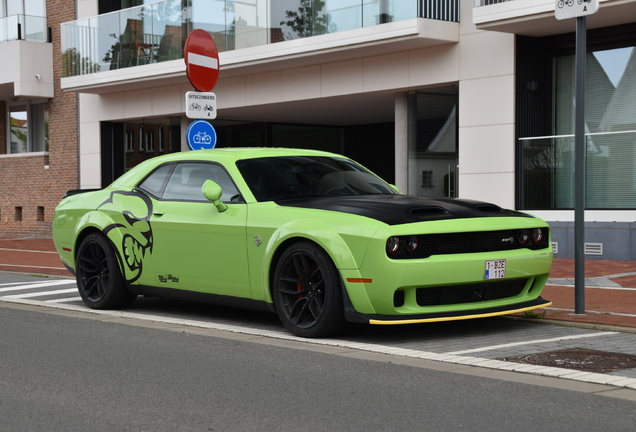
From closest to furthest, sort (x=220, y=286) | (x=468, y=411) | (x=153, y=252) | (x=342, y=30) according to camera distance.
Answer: (x=468, y=411), (x=220, y=286), (x=153, y=252), (x=342, y=30)

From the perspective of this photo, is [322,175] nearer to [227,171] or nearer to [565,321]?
[227,171]

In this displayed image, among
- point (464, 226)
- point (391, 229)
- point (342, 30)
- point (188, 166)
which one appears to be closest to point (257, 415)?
point (391, 229)

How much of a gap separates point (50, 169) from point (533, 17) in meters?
15.3

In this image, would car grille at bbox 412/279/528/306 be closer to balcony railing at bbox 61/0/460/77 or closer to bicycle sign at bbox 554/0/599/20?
bicycle sign at bbox 554/0/599/20

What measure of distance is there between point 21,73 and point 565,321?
766 inches

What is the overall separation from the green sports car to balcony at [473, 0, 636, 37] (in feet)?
20.8

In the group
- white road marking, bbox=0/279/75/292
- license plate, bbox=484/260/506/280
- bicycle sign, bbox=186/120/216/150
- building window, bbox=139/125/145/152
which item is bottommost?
white road marking, bbox=0/279/75/292

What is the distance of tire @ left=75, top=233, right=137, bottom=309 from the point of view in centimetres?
859

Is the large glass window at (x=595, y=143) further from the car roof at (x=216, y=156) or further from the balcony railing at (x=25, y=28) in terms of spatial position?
the balcony railing at (x=25, y=28)

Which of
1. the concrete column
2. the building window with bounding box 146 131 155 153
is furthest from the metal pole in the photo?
the building window with bounding box 146 131 155 153

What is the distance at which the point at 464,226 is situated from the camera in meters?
6.66

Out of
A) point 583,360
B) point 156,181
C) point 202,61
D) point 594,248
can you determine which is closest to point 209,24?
point 202,61

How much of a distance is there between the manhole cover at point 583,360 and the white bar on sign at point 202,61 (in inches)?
241

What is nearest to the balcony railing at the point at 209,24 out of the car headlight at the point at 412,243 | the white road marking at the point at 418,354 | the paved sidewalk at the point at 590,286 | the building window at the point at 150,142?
the building window at the point at 150,142
